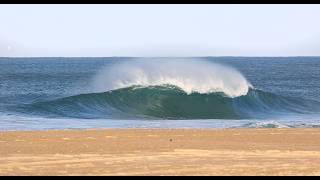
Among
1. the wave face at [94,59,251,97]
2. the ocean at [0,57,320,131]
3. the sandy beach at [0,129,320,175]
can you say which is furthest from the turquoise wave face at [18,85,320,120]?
the sandy beach at [0,129,320,175]

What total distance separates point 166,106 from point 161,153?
17490mm

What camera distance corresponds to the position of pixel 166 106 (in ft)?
94.1

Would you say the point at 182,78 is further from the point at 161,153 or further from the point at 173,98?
the point at 161,153

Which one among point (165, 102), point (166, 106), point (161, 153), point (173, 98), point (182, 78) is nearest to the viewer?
point (161, 153)

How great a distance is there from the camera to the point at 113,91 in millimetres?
30984

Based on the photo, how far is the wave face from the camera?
32112 millimetres

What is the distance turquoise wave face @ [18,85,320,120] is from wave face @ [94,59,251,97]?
1.92 feet

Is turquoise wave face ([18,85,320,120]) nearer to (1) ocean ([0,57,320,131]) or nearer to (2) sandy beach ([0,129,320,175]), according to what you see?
(1) ocean ([0,57,320,131])

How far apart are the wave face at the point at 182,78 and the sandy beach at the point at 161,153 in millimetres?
16373

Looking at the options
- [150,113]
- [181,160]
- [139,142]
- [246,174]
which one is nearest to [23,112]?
[150,113]

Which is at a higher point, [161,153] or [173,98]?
[173,98]

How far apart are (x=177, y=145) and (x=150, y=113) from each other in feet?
47.4

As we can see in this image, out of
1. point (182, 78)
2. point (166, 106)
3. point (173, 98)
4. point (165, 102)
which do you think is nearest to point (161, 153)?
point (166, 106)
